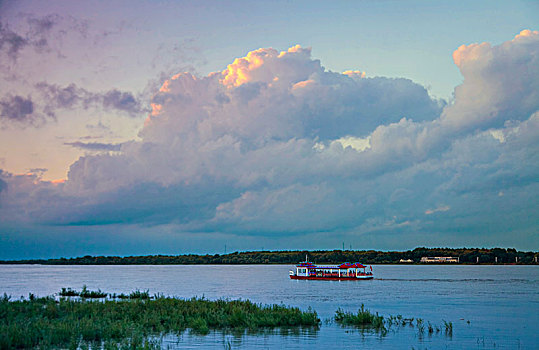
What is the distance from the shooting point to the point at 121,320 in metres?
37.1

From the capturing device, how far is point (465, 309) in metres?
60.8

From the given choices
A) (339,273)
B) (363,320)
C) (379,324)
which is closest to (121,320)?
(363,320)

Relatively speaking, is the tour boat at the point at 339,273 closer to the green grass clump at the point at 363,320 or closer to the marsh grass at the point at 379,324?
the marsh grass at the point at 379,324

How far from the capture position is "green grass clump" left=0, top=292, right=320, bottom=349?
29.8 metres

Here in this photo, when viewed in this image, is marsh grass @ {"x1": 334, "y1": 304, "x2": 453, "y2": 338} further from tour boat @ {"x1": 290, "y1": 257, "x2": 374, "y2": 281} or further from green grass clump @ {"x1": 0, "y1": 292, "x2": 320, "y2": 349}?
tour boat @ {"x1": 290, "y1": 257, "x2": 374, "y2": 281}

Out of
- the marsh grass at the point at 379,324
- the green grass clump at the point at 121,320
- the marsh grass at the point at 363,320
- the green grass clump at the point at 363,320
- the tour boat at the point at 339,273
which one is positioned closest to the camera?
the green grass clump at the point at 121,320

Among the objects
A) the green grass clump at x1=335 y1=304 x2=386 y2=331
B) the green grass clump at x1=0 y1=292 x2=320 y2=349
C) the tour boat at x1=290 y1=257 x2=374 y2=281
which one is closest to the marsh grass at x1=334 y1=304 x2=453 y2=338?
the green grass clump at x1=335 y1=304 x2=386 y2=331

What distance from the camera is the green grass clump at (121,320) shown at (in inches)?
1174

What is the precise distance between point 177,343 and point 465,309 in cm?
3952

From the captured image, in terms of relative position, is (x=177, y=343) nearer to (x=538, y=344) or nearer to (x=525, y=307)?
(x=538, y=344)

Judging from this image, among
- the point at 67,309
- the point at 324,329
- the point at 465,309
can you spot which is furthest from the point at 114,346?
the point at 465,309

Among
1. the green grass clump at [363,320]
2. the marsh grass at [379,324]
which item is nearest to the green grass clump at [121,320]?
the green grass clump at [363,320]

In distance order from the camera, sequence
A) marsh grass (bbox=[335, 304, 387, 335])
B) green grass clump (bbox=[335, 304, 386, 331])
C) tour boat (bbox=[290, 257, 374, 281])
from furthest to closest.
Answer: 1. tour boat (bbox=[290, 257, 374, 281])
2. green grass clump (bbox=[335, 304, 386, 331])
3. marsh grass (bbox=[335, 304, 387, 335])

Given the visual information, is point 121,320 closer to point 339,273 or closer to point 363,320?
point 363,320
